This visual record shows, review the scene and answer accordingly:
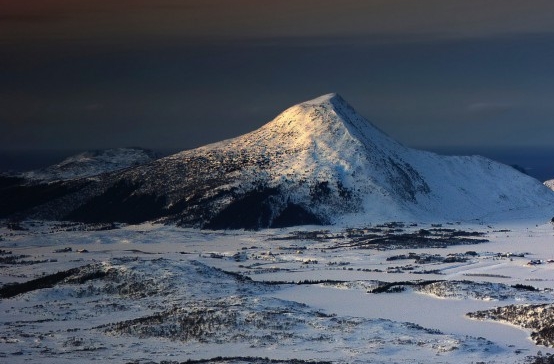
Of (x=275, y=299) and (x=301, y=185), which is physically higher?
(x=301, y=185)

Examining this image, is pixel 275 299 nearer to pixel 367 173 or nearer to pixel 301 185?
pixel 301 185

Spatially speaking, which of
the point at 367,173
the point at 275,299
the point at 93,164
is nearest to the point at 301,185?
the point at 367,173

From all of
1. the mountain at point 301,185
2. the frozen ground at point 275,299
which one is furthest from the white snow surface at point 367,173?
the frozen ground at point 275,299

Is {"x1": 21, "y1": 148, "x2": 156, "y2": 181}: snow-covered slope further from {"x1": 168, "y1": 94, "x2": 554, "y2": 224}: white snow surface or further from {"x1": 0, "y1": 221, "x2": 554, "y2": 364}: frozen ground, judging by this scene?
{"x1": 0, "y1": 221, "x2": 554, "y2": 364}: frozen ground

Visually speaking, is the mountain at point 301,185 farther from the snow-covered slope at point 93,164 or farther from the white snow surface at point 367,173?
the snow-covered slope at point 93,164

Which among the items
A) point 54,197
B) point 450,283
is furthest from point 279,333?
point 54,197
